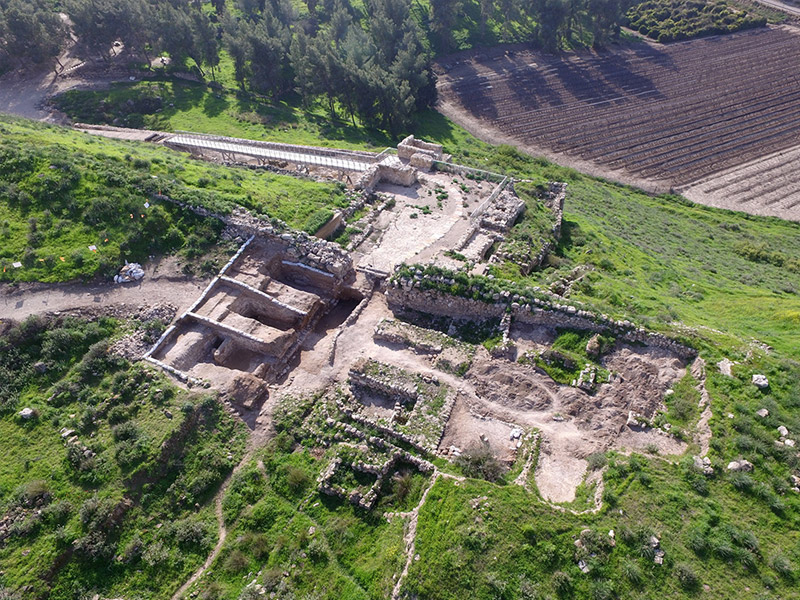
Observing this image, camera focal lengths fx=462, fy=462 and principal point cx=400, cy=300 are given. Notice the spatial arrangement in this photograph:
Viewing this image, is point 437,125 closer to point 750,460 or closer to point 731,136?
point 731,136

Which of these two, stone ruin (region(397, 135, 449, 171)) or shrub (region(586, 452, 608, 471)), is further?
stone ruin (region(397, 135, 449, 171))

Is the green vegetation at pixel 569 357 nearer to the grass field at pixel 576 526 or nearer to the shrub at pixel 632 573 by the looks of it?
the grass field at pixel 576 526

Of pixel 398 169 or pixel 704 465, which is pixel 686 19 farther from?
pixel 704 465

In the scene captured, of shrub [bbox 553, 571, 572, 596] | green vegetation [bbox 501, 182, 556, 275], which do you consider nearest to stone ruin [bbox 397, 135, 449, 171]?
green vegetation [bbox 501, 182, 556, 275]

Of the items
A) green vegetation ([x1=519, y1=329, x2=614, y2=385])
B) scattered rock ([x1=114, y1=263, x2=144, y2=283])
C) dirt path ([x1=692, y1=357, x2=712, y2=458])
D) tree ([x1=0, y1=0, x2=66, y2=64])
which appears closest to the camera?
dirt path ([x1=692, y1=357, x2=712, y2=458])

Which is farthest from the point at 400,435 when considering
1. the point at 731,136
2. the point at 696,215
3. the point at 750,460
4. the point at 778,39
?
the point at 778,39

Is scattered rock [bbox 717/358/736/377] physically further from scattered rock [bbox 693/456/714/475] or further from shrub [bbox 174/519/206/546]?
shrub [bbox 174/519/206/546]
